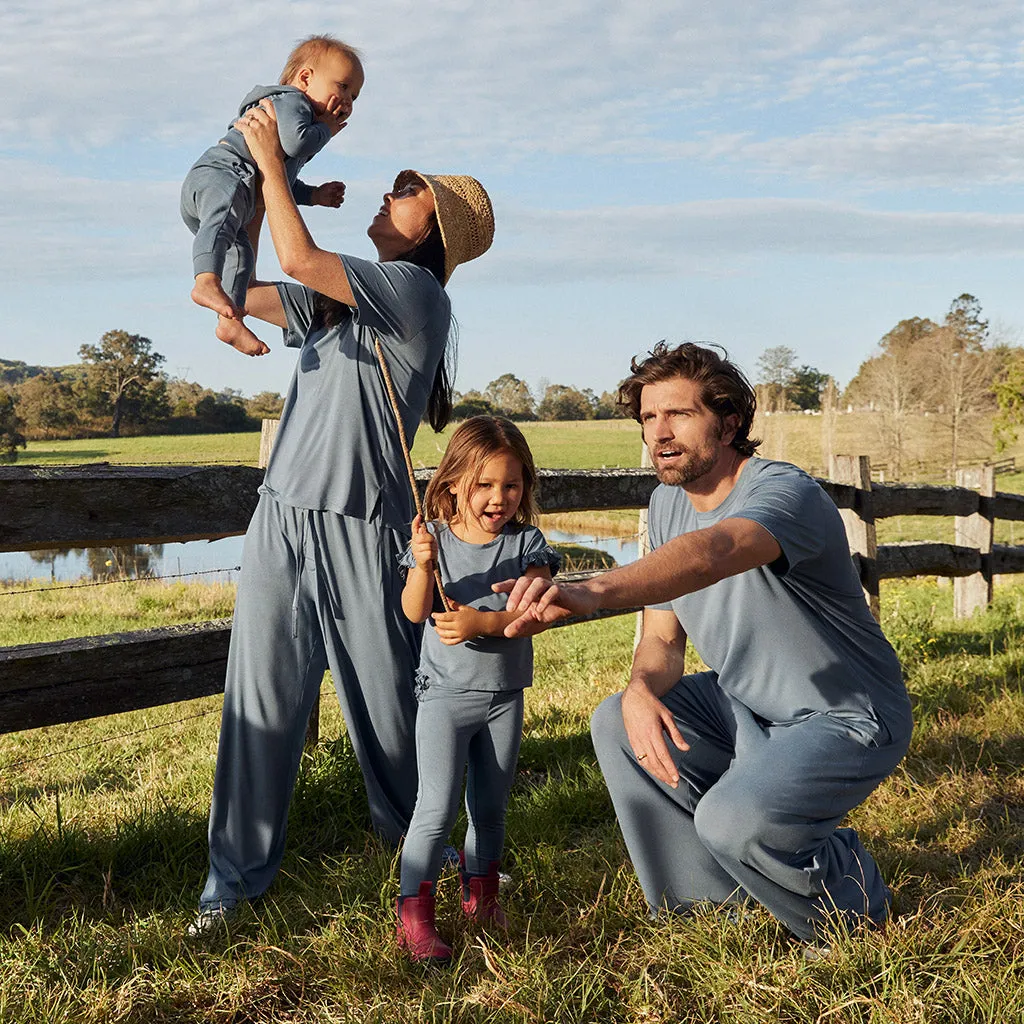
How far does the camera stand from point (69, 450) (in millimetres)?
52531

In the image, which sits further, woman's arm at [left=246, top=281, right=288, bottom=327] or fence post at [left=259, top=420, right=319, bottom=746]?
fence post at [left=259, top=420, right=319, bottom=746]

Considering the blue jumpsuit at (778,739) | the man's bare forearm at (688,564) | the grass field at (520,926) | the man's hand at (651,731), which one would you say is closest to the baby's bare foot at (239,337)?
the man's bare forearm at (688,564)

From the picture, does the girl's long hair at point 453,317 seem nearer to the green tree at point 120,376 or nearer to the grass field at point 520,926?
the grass field at point 520,926

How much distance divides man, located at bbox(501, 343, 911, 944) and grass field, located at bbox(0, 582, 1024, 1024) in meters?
0.17

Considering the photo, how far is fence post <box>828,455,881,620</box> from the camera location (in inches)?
279

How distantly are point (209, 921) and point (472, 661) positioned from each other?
3.39 ft

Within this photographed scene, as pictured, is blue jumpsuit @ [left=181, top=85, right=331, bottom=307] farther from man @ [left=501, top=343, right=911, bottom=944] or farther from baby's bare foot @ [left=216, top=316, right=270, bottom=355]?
man @ [left=501, top=343, right=911, bottom=944]

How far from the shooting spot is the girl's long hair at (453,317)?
3232mm

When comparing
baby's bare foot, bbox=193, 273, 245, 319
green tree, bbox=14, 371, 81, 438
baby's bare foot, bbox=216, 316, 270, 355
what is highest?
green tree, bbox=14, 371, 81, 438

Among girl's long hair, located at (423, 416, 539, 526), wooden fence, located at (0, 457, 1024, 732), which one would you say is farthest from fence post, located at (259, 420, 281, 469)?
girl's long hair, located at (423, 416, 539, 526)

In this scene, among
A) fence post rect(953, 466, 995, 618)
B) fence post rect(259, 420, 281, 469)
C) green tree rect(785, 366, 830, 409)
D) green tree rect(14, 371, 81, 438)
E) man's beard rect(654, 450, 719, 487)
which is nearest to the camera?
man's beard rect(654, 450, 719, 487)

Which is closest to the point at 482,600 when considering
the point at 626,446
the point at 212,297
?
the point at 212,297

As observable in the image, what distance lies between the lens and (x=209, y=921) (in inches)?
118

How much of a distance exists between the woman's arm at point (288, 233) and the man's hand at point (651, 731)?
1396 millimetres
